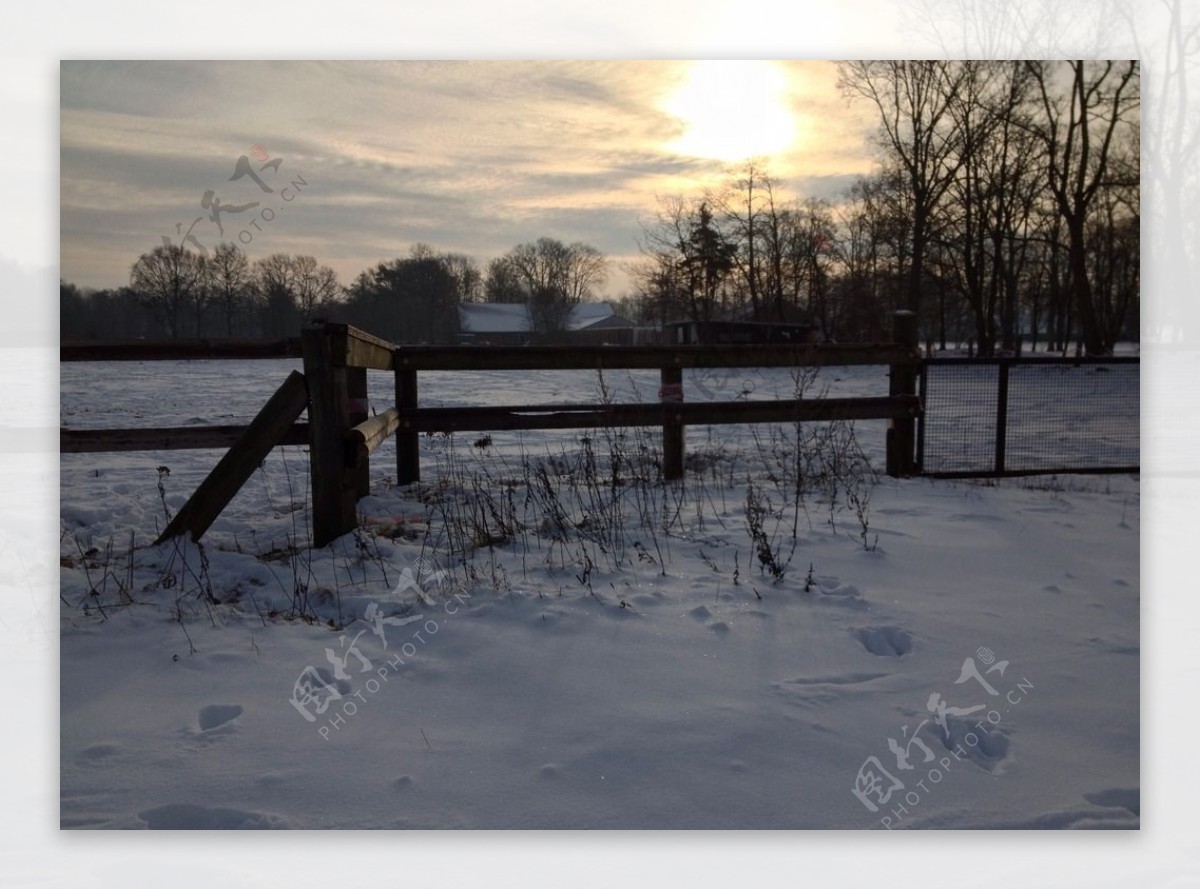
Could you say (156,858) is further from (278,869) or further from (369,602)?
(369,602)

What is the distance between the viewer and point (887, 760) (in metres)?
2.75

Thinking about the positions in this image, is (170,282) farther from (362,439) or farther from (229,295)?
(362,439)

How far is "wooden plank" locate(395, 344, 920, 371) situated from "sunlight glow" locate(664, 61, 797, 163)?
183 centimetres

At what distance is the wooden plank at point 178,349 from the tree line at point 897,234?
109 mm

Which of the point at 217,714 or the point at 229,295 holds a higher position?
the point at 229,295

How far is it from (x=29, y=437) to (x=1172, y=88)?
6.17m

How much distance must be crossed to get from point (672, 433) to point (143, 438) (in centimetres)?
363

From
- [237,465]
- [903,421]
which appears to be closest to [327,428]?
[237,465]

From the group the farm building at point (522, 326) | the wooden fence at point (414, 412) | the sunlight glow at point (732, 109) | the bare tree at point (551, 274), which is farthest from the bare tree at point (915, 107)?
the farm building at point (522, 326)

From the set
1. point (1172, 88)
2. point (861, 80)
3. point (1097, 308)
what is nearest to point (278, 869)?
point (861, 80)

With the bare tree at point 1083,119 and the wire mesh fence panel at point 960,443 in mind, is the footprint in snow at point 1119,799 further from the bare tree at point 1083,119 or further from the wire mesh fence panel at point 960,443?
the wire mesh fence panel at point 960,443

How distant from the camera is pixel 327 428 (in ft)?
14.9

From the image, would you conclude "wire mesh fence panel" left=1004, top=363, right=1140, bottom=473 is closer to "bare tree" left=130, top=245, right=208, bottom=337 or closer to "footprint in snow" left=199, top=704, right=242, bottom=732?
"footprint in snow" left=199, top=704, right=242, bottom=732

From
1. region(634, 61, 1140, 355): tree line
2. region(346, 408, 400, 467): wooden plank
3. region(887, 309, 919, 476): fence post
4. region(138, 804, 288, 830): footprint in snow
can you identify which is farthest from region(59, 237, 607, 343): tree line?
region(887, 309, 919, 476): fence post
